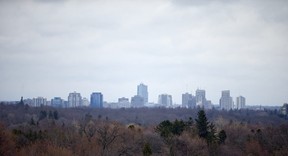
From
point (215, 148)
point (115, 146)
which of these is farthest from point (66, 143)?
point (215, 148)

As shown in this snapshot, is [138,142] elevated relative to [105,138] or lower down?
lower down

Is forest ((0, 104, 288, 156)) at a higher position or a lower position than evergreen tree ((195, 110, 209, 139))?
lower

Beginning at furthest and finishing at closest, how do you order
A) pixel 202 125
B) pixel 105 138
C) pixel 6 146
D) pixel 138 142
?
1. pixel 138 142
2. pixel 202 125
3. pixel 105 138
4. pixel 6 146

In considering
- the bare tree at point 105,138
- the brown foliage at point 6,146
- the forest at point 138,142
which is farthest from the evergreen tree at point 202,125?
the brown foliage at point 6,146

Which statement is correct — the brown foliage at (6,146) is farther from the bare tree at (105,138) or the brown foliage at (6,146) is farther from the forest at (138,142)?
the bare tree at (105,138)

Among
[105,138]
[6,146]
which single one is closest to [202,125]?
[105,138]

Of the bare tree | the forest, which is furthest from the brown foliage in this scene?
the bare tree

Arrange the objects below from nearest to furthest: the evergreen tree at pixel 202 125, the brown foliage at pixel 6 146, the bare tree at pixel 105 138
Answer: the brown foliage at pixel 6 146, the bare tree at pixel 105 138, the evergreen tree at pixel 202 125

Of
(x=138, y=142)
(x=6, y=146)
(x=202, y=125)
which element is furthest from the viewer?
(x=138, y=142)

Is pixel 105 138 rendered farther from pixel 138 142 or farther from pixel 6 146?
pixel 6 146

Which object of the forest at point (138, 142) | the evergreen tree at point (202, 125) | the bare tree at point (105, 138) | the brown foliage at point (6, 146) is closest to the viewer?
the brown foliage at point (6, 146)

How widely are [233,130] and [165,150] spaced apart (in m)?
28.1

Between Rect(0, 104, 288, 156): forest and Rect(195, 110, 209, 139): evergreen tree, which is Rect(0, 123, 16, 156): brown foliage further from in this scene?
Rect(195, 110, 209, 139): evergreen tree

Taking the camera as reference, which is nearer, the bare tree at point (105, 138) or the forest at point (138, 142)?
the forest at point (138, 142)
